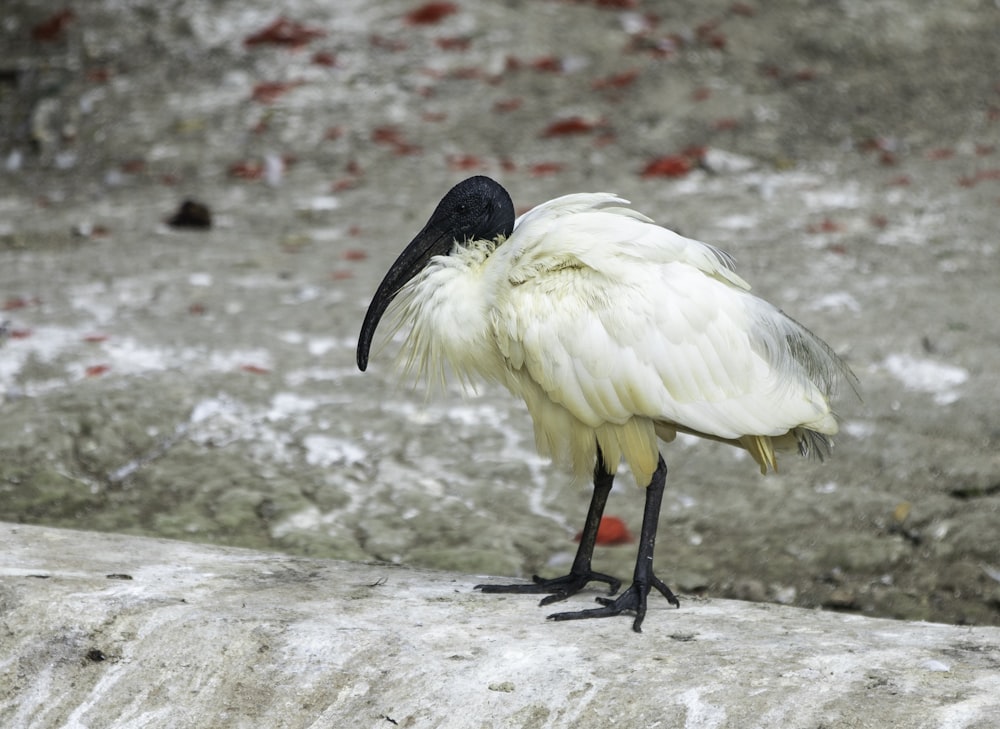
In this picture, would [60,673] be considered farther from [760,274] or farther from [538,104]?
[538,104]

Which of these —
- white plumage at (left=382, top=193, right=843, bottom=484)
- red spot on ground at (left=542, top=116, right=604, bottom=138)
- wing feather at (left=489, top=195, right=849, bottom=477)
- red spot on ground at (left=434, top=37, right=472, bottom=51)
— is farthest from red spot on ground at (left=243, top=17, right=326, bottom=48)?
wing feather at (left=489, top=195, right=849, bottom=477)

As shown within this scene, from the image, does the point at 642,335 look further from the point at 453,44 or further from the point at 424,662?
the point at 453,44

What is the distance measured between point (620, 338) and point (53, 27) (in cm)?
931

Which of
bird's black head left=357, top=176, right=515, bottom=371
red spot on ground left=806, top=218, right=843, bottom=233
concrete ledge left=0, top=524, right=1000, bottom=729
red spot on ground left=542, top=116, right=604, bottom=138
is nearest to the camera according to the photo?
concrete ledge left=0, top=524, right=1000, bottom=729

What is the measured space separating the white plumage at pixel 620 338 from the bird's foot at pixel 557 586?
14.7 inches

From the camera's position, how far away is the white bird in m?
4.11

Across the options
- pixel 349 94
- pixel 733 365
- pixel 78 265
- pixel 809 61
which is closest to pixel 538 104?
pixel 349 94

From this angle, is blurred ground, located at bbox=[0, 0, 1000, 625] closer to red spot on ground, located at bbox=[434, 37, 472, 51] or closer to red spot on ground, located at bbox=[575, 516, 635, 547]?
red spot on ground, located at bbox=[434, 37, 472, 51]

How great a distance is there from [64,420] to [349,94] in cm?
555

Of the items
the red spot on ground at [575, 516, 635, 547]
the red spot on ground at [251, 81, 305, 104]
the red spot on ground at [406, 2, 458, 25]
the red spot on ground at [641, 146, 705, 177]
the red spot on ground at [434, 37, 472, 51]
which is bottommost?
the red spot on ground at [575, 516, 635, 547]

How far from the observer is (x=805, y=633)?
3799mm

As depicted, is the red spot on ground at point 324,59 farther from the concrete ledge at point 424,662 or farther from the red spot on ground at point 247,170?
the concrete ledge at point 424,662

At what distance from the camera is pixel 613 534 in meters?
5.95

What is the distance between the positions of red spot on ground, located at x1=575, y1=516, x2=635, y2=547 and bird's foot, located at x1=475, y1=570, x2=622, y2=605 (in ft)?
4.50
